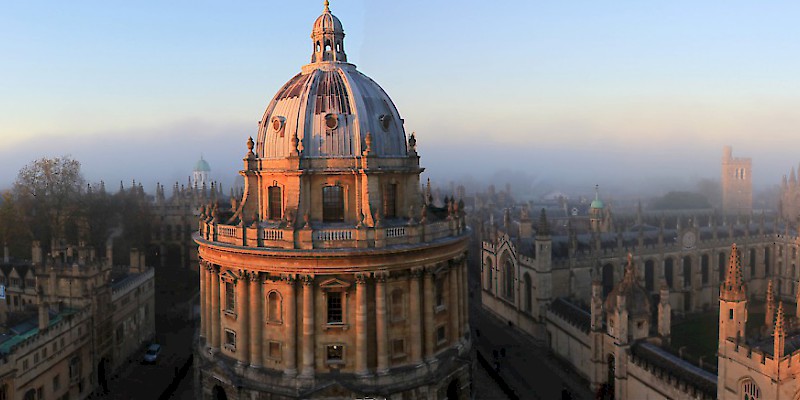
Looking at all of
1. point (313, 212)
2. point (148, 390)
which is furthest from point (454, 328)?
point (148, 390)

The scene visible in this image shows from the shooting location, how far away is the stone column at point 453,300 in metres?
39.8

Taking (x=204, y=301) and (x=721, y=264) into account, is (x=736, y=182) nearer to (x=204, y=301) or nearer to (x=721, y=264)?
(x=721, y=264)

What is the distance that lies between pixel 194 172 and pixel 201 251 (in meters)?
145

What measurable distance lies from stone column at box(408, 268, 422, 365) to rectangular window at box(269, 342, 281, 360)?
8.24 meters

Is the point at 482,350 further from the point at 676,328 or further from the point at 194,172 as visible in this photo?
the point at 194,172

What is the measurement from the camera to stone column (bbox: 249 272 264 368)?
36.1 metres

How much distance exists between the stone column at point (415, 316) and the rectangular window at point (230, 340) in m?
11.7

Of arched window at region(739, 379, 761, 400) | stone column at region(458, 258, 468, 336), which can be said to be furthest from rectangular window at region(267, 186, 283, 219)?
arched window at region(739, 379, 761, 400)

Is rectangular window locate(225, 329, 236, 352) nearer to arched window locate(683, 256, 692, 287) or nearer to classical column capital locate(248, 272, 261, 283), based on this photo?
classical column capital locate(248, 272, 261, 283)

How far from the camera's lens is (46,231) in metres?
77.2

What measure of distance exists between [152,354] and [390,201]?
30787mm

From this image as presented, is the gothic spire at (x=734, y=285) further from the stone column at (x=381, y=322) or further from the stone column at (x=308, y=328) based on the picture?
the stone column at (x=308, y=328)

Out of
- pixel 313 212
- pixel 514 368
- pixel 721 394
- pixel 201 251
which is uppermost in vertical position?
pixel 313 212

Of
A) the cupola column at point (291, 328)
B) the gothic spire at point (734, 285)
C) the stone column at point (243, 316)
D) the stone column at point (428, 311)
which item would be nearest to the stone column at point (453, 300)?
the stone column at point (428, 311)
